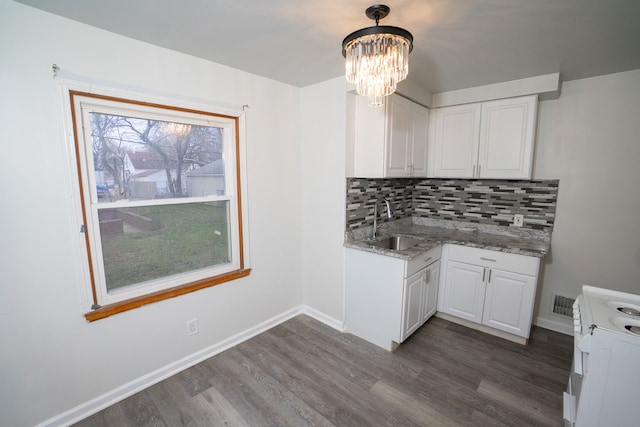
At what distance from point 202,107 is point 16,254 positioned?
137 centimetres

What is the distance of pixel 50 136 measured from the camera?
1527mm

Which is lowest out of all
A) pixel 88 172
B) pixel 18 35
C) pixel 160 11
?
pixel 88 172

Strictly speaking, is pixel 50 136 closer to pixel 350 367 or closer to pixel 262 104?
pixel 262 104

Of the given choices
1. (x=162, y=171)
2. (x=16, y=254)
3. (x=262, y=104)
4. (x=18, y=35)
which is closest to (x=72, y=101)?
(x=18, y=35)

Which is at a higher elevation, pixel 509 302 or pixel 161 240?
pixel 161 240

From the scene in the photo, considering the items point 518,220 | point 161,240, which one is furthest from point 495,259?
point 161,240

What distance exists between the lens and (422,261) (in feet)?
7.94

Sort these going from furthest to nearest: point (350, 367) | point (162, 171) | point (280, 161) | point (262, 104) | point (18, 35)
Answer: point (280, 161) → point (262, 104) → point (350, 367) → point (162, 171) → point (18, 35)

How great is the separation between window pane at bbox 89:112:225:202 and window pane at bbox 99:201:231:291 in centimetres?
12

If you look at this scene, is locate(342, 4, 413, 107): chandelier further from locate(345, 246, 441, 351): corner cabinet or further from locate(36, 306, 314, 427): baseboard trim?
locate(36, 306, 314, 427): baseboard trim

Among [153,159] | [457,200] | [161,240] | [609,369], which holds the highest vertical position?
[153,159]

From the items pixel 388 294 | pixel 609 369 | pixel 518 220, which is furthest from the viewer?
pixel 518 220

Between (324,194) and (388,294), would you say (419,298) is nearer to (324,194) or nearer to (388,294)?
(388,294)

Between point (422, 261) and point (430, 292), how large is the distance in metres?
0.44
